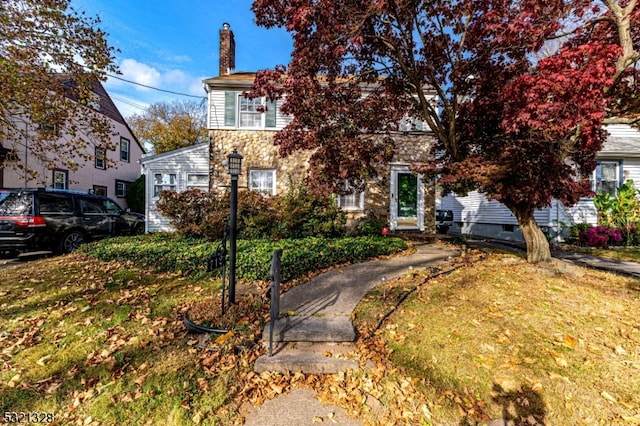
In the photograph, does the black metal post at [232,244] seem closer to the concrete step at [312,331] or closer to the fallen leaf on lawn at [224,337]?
the fallen leaf on lawn at [224,337]

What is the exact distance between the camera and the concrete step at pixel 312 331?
10.5 feet

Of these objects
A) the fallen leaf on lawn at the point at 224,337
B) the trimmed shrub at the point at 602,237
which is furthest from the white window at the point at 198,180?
the trimmed shrub at the point at 602,237

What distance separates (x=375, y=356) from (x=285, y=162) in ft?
30.1

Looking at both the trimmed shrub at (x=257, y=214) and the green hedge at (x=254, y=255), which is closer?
the green hedge at (x=254, y=255)

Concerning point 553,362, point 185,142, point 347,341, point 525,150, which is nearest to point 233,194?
point 347,341

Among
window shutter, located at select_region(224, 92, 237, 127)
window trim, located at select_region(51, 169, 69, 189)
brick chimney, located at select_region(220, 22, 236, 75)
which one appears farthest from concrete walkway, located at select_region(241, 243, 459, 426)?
window trim, located at select_region(51, 169, 69, 189)

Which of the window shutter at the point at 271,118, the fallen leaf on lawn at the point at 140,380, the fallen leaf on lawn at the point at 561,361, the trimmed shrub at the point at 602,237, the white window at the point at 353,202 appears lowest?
the fallen leaf on lawn at the point at 140,380

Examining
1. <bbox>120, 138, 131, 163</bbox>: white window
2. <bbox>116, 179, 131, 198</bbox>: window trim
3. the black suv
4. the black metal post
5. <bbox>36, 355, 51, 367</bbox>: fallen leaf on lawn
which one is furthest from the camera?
<bbox>120, 138, 131, 163</bbox>: white window

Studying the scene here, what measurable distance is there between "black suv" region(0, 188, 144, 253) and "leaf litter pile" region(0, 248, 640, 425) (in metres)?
2.97

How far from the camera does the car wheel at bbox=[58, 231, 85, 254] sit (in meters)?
7.68

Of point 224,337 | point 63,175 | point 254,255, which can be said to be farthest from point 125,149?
point 224,337

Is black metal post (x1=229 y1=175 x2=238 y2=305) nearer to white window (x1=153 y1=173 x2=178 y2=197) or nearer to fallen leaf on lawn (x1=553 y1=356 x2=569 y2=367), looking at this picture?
fallen leaf on lawn (x1=553 y1=356 x2=569 y2=367)

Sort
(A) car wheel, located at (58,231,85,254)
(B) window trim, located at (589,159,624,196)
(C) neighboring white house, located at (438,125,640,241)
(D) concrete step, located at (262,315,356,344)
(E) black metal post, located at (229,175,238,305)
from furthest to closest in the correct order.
A: (B) window trim, located at (589,159,624,196), (C) neighboring white house, located at (438,125,640,241), (A) car wheel, located at (58,231,85,254), (E) black metal post, located at (229,175,238,305), (D) concrete step, located at (262,315,356,344)

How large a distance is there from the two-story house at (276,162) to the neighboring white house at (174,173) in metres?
0.75
